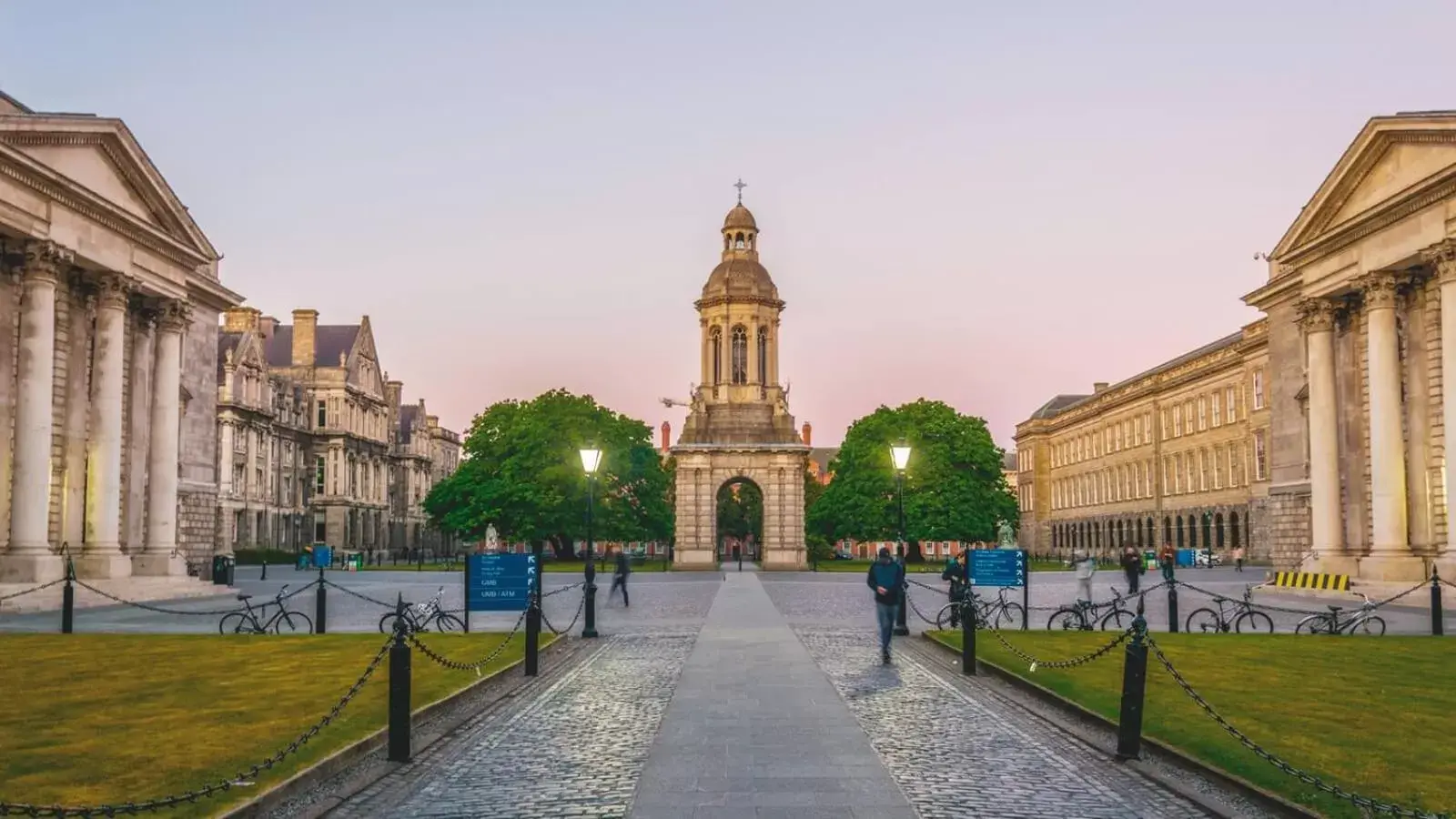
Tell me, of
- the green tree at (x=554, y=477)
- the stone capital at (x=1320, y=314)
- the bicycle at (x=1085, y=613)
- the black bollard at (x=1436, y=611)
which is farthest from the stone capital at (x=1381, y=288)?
the green tree at (x=554, y=477)

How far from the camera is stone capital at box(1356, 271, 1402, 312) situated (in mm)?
40469

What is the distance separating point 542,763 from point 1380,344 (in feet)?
118

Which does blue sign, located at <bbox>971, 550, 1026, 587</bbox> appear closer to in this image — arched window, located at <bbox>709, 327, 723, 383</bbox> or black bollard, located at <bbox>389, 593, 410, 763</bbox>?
black bollard, located at <bbox>389, 593, 410, 763</bbox>

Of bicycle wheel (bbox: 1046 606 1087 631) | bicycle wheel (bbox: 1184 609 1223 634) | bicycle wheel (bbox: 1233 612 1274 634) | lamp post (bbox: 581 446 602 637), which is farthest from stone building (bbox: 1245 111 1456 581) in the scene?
lamp post (bbox: 581 446 602 637)

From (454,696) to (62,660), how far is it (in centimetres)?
795

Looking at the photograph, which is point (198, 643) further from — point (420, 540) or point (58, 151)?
point (420, 540)

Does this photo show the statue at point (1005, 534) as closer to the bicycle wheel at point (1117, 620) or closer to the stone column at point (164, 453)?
the stone column at point (164, 453)

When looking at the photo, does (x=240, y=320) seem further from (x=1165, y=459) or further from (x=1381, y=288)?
(x=1381, y=288)

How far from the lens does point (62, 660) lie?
20391 mm

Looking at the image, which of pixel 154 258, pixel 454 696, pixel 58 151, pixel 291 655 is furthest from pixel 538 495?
pixel 454 696

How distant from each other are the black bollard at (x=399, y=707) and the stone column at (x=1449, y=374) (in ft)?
108

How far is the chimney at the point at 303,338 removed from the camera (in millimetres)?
115750

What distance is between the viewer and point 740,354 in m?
80.7

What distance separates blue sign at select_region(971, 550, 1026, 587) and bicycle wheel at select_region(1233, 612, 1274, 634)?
435 centimetres
